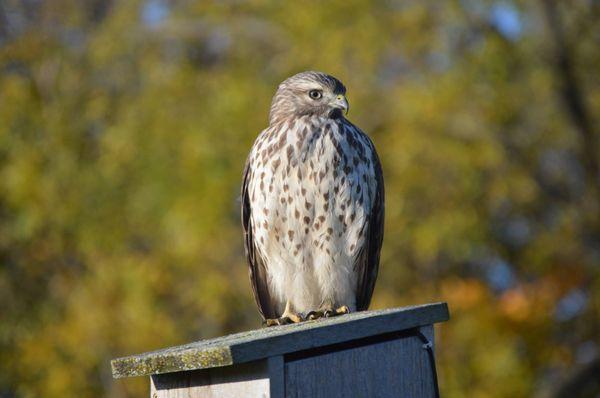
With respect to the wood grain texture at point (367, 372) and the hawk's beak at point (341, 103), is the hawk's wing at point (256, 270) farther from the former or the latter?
the wood grain texture at point (367, 372)

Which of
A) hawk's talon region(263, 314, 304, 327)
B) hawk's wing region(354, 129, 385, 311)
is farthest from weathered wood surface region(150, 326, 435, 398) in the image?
hawk's wing region(354, 129, 385, 311)

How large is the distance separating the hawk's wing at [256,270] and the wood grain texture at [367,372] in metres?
1.56

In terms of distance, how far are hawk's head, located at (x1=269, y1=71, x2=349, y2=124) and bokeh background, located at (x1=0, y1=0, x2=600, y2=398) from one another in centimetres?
566

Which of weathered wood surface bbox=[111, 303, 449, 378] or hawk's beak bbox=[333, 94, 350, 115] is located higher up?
hawk's beak bbox=[333, 94, 350, 115]

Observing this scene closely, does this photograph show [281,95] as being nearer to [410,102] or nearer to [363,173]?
[363,173]

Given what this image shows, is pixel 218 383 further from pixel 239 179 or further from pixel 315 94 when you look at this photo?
pixel 239 179

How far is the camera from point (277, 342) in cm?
317

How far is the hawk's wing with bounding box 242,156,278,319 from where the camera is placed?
492 cm

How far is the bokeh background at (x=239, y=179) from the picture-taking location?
430 inches

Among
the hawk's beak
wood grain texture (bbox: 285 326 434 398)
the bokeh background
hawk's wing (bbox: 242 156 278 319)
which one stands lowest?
wood grain texture (bbox: 285 326 434 398)

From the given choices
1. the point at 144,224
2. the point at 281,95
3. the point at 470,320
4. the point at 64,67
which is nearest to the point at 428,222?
the point at 470,320

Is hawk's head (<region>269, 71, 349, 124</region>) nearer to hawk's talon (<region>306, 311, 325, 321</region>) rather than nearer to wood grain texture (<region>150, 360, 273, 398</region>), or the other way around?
hawk's talon (<region>306, 311, 325, 321</region>)

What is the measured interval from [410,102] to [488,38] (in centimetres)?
100

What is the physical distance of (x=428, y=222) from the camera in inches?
436
